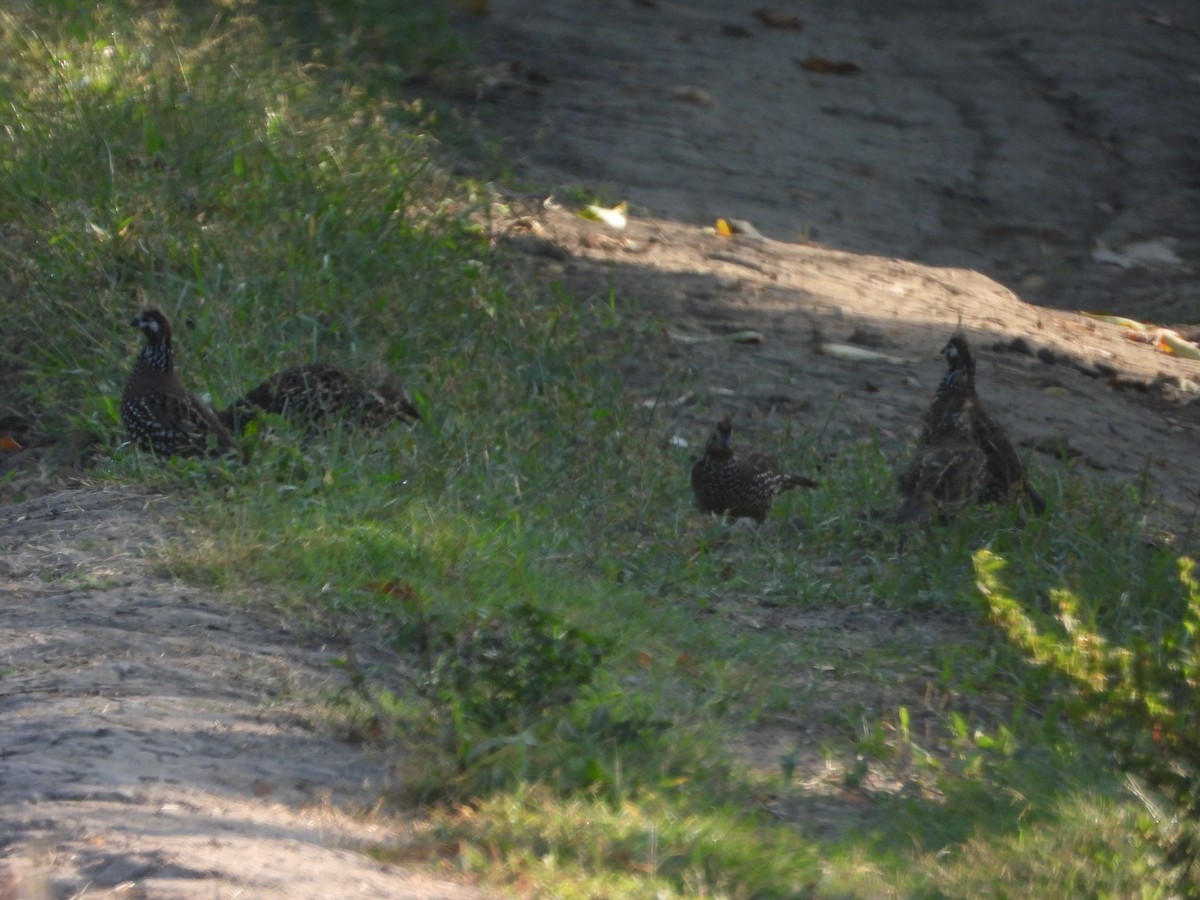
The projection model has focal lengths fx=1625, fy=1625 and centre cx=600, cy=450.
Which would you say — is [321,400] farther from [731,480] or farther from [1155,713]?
[1155,713]

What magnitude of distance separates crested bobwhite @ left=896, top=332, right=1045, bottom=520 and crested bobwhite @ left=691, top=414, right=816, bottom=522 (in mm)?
551

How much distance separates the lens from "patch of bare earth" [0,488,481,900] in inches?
124

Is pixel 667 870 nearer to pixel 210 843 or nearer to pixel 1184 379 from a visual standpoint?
pixel 210 843

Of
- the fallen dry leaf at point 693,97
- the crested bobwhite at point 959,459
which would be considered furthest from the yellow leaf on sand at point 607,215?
the fallen dry leaf at point 693,97

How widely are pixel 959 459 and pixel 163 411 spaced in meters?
3.03

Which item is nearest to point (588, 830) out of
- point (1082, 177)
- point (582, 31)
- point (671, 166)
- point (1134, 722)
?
point (1134, 722)

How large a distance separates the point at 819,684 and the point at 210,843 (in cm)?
234

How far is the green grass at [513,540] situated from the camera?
3783 mm

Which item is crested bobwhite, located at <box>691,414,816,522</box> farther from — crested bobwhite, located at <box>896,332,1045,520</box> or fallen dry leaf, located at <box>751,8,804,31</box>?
fallen dry leaf, located at <box>751,8,804,31</box>

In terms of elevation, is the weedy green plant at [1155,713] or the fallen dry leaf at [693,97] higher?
the weedy green plant at [1155,713]

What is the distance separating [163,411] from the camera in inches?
238

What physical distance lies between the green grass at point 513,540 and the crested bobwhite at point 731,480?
0.14m

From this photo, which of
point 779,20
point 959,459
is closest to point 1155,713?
point 959,459

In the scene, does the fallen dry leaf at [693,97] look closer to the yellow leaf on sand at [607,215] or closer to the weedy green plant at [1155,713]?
the yellow leaf on sand at [607,215]
